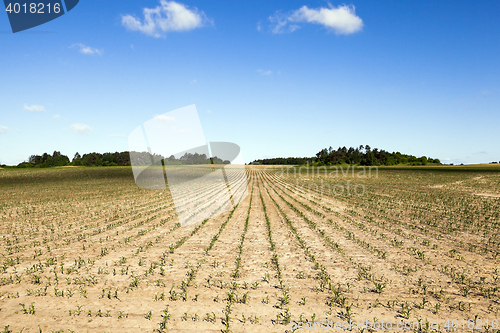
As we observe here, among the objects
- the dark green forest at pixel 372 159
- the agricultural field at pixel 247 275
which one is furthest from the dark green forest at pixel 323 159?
the agricultural field at pixel 247 275

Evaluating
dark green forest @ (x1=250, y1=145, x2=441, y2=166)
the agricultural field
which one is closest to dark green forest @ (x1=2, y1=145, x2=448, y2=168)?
dark green forest @ (x1=250, y1=145, x2=441, y2=166)

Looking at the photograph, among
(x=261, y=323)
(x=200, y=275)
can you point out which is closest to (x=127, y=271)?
(x=200, y=275)

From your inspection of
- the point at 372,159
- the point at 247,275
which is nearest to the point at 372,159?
the point at 372,159

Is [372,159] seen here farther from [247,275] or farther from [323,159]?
[247,275]

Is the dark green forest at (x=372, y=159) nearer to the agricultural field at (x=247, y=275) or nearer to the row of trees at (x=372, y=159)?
the row of trees at (x=372, y=159)

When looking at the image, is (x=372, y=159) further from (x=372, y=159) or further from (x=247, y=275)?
(x=247, y=275)

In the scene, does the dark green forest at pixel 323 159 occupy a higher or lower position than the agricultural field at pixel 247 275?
higher

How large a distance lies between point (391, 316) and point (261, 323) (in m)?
2.87

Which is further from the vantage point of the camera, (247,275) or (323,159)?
(323,159)

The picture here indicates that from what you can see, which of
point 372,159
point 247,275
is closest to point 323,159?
point 372,159

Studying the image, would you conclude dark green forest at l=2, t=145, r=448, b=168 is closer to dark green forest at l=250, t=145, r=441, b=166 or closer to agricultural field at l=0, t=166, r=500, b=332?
dark green forest at l=250, t=145, r=441, b=166

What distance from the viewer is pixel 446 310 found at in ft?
20.0

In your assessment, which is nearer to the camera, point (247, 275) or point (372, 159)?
point (247, 275)

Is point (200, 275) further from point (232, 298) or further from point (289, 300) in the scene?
point (289, 300)
